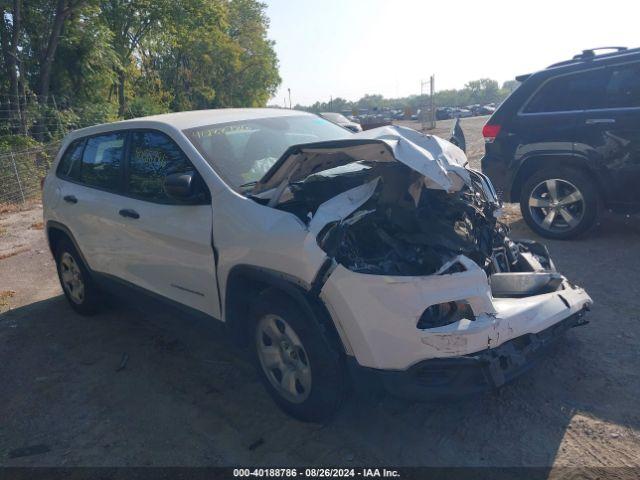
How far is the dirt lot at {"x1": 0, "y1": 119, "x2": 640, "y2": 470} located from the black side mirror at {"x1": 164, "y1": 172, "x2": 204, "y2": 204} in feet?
2.93

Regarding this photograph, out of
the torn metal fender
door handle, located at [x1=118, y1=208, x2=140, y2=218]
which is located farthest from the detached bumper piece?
door handle, located at [x1=118, y1=208, x2=140, y2=218]

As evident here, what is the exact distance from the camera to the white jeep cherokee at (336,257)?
2648 millimetres

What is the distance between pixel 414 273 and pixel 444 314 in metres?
0.26

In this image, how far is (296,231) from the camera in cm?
291

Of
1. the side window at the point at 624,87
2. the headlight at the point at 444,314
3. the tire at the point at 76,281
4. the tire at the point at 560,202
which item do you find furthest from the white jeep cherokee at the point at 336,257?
the side window at the point at 624,87

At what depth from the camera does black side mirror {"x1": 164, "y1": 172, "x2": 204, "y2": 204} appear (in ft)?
11.3

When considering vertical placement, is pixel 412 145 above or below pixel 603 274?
above

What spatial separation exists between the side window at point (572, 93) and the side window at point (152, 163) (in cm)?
424

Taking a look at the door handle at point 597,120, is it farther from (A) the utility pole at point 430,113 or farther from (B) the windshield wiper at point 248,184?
(A) the utility pole at point 430,113

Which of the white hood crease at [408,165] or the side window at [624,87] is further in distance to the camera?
the side window at [624,87]

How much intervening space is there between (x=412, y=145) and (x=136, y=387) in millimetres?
2536

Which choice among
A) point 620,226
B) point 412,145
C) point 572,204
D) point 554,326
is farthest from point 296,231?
point 620,226

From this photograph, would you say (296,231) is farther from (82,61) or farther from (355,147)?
(82,61)

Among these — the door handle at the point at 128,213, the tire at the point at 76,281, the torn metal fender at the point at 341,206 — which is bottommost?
the tire at the point at 76,281
